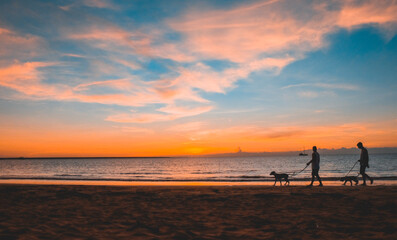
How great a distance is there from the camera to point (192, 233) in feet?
20.6

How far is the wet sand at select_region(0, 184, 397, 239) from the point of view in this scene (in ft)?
20.1

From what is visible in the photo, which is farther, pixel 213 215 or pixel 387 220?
pixel 213 215

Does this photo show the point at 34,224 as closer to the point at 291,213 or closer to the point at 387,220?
the point at 291,213

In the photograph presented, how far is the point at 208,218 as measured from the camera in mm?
7906

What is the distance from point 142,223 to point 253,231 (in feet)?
10.1

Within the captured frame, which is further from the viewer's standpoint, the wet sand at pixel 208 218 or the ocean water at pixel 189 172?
the ocean water at pixel 189 172

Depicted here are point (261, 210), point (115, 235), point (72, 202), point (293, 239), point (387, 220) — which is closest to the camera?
point (293, 239)

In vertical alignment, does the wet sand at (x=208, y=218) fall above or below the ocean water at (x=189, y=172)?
above

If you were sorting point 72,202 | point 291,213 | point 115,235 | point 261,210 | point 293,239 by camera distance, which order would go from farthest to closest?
point 72,202, point 261,210, point 291,213, point 115,235, point 293,239

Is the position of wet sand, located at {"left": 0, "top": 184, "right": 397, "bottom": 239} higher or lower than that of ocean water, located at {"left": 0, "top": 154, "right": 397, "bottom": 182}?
higher

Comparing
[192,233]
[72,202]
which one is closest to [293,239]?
[192,233]

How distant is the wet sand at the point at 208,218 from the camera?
6.14 m

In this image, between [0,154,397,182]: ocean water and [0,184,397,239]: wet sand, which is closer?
[0,184,397,239]: wet sand

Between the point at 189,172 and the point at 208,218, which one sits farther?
the point at 189,172
